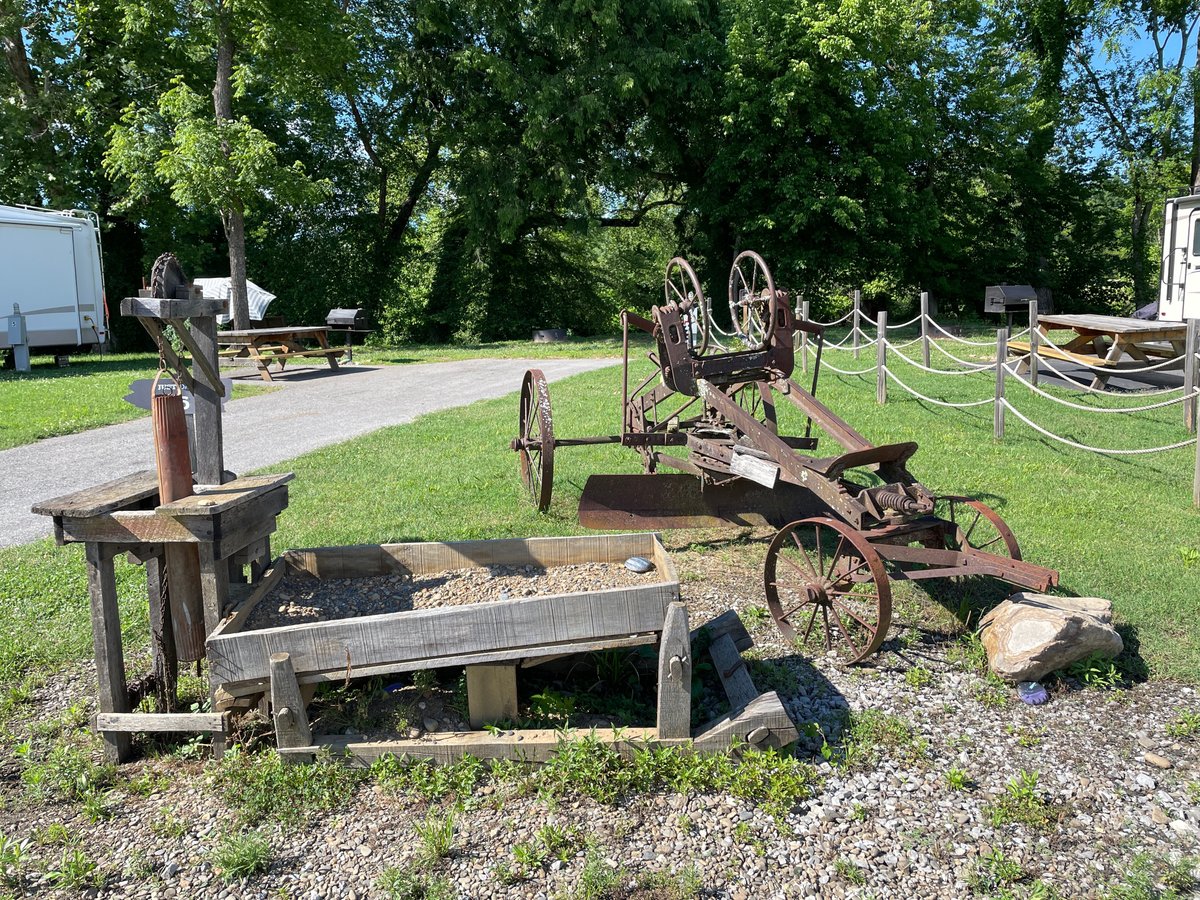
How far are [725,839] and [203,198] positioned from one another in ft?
60.6

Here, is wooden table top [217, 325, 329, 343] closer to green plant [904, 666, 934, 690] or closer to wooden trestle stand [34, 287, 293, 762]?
wooden trestle stand [34, 287, 293, 762]

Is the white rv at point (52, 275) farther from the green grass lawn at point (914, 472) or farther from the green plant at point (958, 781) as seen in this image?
the green plant at point (958, 781)

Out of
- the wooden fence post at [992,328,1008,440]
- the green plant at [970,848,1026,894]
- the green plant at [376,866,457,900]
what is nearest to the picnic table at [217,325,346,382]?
the wooden fence post at [992,328,1008,440]

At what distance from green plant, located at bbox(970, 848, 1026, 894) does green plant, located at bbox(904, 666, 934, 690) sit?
126 cm

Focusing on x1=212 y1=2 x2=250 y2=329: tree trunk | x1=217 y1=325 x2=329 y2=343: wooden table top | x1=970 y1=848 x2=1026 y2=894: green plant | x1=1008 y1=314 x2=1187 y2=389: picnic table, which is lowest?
x1=970 y1=848 x2=1026 y2=894: green plant

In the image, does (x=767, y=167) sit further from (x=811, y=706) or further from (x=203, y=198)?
(x=811, y=706)

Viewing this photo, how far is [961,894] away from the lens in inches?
113

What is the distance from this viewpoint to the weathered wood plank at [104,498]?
11.5 feet

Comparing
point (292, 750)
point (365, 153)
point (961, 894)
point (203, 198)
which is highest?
point (365, 153)

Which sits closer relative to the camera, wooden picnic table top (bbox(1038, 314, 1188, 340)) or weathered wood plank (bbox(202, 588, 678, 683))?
weathered wood plank (bbox(202, 588, 678, 683))

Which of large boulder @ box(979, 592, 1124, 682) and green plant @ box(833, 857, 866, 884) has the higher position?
large boulder @ box(979, 592, 1124, 682)

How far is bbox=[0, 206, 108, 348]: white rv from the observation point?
17.6 m

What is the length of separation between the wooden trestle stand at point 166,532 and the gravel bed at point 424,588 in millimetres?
276

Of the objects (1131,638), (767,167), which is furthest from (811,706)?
(767,167)
